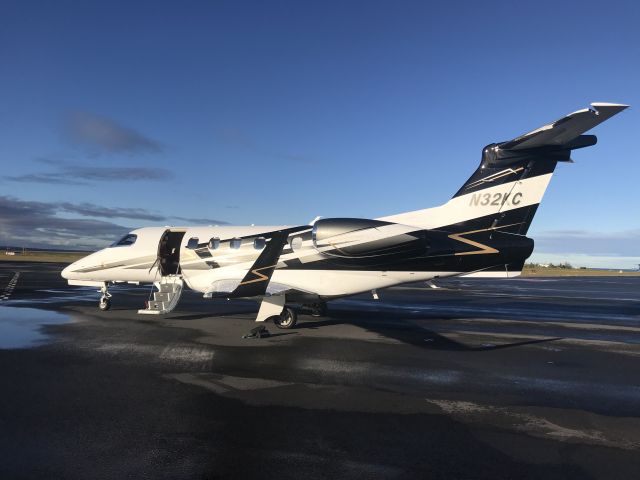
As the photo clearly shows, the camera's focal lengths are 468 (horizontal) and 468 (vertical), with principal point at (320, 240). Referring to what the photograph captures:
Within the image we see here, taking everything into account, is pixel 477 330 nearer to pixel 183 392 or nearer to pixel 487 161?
pixel 487 161

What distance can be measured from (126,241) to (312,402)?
490 inches

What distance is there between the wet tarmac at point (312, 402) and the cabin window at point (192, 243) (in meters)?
2.83

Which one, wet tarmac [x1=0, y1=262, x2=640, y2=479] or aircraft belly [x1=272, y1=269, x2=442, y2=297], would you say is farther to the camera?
aircraft belly [x1=272, y1=269, x2=442, y2=297]

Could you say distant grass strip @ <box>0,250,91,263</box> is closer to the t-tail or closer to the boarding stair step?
the boarding stair step

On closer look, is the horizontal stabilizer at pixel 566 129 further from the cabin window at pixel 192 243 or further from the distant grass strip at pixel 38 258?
the distant grass strip at pixel 38 258

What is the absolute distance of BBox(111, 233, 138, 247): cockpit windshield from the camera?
55.3ft

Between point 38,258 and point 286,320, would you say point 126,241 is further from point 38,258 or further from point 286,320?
point 38,258

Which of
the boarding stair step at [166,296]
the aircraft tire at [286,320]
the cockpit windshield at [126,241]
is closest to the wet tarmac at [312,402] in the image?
the aircraft tire at [286,320]

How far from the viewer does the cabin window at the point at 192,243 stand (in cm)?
1546

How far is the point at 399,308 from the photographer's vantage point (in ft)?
64.7

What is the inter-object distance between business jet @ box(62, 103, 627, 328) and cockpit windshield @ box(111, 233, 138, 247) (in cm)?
251

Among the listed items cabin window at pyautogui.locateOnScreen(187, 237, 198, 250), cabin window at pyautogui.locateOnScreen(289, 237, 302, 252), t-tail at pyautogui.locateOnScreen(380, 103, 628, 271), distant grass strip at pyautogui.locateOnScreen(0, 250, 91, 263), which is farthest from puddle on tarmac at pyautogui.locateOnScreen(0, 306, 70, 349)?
distant grass strip at pyautogui.locateOnScreen(0, 250, 91, 263)

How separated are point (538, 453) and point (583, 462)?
1.42 feet

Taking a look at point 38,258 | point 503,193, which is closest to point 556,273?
point 503,193
